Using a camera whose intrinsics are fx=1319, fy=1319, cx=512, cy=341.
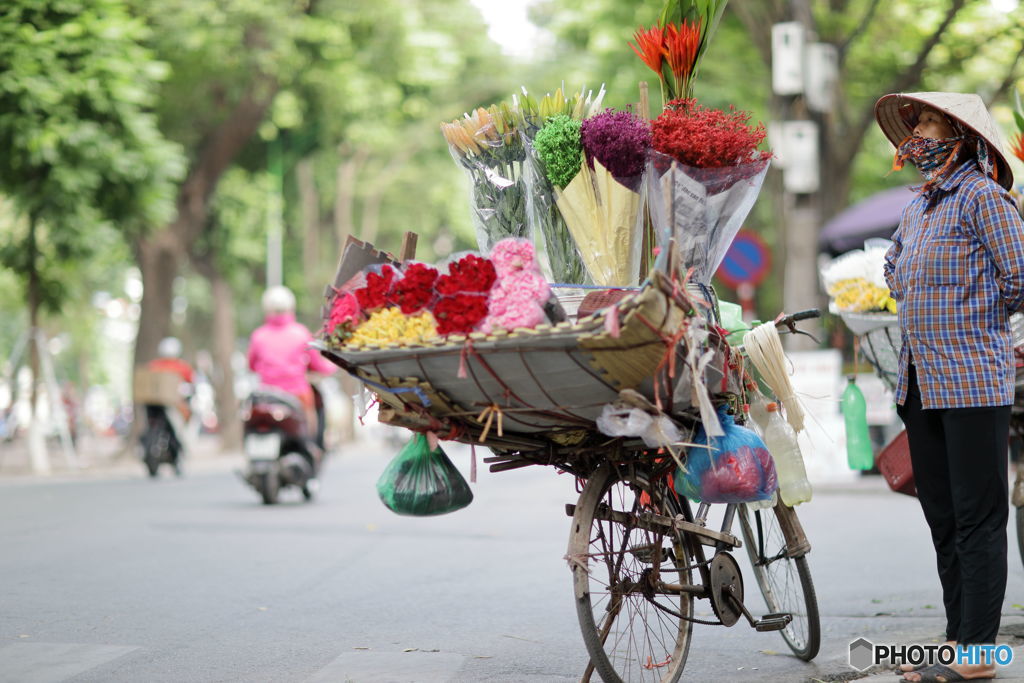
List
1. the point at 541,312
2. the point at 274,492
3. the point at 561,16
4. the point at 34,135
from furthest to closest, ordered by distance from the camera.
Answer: the point at 561,16 → the point at 34,135 → the point at 274,492 → the point at 541,312

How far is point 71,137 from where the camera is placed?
16.0 metres

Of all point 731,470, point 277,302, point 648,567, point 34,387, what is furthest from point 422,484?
point 34,387

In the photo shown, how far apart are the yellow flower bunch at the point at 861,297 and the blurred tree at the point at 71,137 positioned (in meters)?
11.5

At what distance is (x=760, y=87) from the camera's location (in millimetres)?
20453

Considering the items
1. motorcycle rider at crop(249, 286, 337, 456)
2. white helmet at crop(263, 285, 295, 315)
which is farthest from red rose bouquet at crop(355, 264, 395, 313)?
white helmet at crop(263, 285, 295, 315)

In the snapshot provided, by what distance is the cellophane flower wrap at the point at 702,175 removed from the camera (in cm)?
444

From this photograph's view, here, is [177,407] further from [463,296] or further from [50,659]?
[463,296]

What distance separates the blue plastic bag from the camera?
432 cm

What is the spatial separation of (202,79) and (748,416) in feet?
58.9

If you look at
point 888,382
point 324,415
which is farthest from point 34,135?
point 888,382

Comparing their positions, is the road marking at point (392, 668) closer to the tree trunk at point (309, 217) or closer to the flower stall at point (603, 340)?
the flower stall at point (603, 340)

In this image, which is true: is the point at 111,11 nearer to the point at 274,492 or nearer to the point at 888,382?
the point at 274,492

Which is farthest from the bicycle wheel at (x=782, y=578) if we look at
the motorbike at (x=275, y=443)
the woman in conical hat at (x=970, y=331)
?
the motorbike at (x=275, y=443)

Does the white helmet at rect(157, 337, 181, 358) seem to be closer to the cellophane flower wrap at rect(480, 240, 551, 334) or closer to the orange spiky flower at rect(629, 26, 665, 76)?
the orange spiky flower at rect(629, 26, 665, 76)
